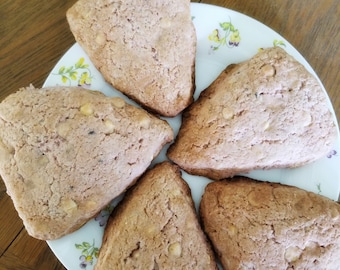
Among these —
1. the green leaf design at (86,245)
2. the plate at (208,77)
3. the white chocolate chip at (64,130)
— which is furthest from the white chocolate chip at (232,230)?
the white chocolate chip at (64,130)

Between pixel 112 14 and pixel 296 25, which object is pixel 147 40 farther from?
pixel 296 25

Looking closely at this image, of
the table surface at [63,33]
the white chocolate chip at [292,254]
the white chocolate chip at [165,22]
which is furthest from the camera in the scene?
the table surface at [63,33]

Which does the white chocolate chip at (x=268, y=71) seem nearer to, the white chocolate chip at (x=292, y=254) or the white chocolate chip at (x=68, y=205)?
the white chocolate chip at (x=292, y=254)

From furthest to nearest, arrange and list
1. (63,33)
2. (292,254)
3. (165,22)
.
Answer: (63,33) → (165,22) → (292,254)

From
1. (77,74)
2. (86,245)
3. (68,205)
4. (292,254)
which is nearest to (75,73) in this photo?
(77,74)

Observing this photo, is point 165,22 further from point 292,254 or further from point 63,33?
point 292,254

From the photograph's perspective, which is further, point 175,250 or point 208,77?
point 208,77
